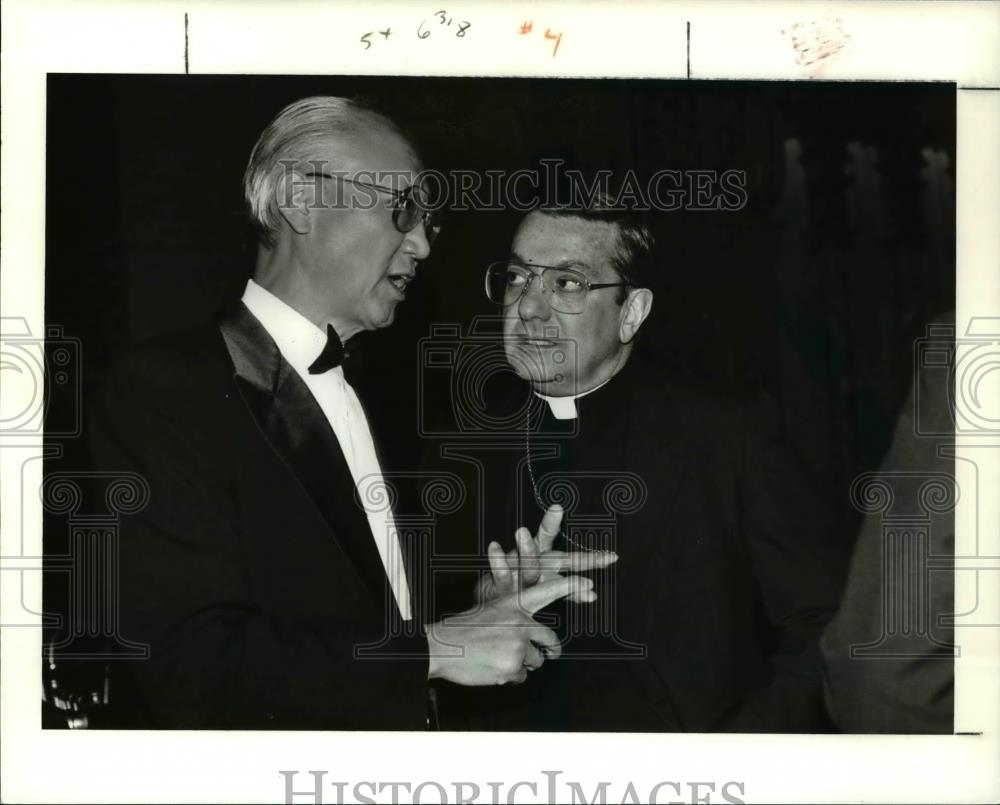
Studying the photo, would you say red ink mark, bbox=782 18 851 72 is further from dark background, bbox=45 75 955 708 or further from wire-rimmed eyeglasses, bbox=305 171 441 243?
wire-rimmed eyeglasses, bbox=305 171 441 243

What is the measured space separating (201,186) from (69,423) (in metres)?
0.60

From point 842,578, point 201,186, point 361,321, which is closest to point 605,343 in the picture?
point 361,321

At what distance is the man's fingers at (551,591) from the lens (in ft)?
9.42

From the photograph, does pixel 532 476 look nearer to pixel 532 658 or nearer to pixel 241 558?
pixel 532 658

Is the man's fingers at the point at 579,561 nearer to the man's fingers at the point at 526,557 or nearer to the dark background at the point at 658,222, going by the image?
the man's fingers at the point at 526,557

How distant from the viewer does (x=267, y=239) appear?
2867 mm

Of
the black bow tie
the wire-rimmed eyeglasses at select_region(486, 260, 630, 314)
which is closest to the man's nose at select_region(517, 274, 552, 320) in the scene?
the wire-rimmed eyeglasses at select_region(486, 260, 630, 314)

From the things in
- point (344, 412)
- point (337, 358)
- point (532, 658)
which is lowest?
point (532, 658)

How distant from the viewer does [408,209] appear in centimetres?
287

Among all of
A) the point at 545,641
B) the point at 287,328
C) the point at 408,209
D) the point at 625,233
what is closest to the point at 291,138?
the point at 408,209

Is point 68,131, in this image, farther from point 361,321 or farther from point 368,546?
point 368,546

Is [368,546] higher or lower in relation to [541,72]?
lower

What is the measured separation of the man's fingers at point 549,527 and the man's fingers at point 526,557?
21 millimetres

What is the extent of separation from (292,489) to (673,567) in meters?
0.87
